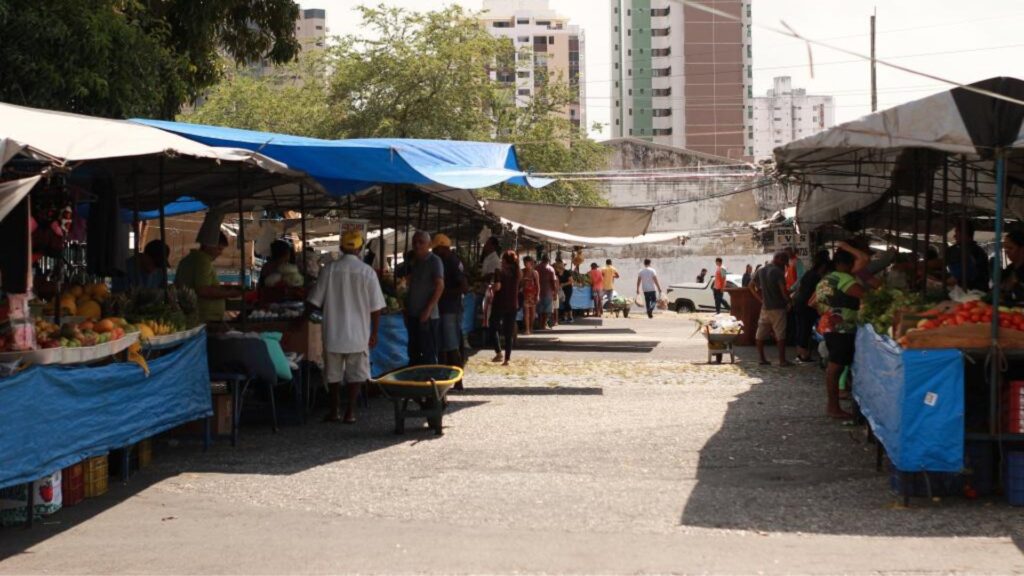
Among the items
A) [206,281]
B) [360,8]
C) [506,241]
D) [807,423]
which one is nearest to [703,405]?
[807,423]

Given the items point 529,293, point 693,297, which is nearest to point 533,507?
point 529,293

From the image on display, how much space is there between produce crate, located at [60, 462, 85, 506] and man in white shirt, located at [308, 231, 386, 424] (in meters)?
3.83

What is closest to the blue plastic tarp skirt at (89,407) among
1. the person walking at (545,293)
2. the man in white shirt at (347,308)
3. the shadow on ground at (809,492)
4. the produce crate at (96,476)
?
the produce crate at (96,476)

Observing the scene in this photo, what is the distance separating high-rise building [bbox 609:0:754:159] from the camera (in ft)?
348

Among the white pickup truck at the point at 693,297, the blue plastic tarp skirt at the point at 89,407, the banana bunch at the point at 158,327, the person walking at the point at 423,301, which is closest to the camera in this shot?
the blue plastic tarp skirt at the point at 89,407

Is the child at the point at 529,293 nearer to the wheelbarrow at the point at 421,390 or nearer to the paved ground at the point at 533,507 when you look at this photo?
the paved ground at the point at 533,507

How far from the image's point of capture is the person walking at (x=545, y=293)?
31.6 m

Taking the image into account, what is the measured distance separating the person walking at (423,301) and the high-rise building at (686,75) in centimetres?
8633

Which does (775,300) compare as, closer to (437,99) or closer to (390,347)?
(390,347)

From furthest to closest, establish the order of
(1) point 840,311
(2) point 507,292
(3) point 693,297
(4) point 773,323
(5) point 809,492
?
(3) point 693,297 < (4) point 773,323 < (2) point 507,292 < (1) point 840,311 < (5) point 809,492

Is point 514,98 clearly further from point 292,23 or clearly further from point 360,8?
point 292,23

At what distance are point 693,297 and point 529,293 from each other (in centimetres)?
2081

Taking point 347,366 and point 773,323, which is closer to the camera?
point 347,366

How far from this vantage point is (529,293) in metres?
27.8
